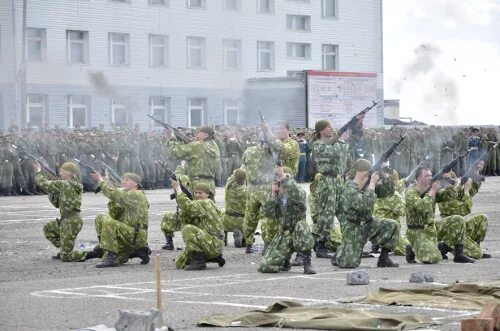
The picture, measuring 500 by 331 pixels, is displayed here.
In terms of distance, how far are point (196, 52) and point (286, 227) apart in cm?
481

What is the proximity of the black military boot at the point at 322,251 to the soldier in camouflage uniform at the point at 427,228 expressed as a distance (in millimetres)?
1316

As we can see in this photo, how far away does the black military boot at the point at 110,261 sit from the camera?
60.5ft

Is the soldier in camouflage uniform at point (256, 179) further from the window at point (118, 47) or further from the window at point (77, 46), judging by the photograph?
the window at point (77, 46)

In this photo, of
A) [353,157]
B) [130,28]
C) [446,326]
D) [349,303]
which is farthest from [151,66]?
[446,326]

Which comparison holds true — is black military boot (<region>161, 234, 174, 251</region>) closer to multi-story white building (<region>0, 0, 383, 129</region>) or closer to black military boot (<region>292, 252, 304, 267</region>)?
multi-story white building (<region>0, 0, 383, 129</region>)

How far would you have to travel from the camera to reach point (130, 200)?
61.3 ft

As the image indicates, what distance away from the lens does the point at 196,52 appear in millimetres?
21312

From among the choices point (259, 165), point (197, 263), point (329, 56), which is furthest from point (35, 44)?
point (329, 56)

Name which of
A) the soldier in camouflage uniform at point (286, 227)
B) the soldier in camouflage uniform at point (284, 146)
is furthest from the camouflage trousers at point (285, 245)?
the soldier in camouflage uniform at point (284, 146)

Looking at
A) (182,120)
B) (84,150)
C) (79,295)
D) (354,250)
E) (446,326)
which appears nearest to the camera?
(446,326)

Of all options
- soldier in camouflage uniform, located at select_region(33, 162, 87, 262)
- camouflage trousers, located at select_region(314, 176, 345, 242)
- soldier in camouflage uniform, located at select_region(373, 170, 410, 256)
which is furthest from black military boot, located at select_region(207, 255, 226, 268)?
soldier in camouflage uniform, located at select_region(373, 170, 410, 256)

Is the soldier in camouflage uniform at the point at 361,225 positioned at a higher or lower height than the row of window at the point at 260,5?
lower

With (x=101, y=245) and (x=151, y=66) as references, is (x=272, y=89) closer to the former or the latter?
A: (x=151, y=66)

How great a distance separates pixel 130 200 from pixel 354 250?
10.4 feet
